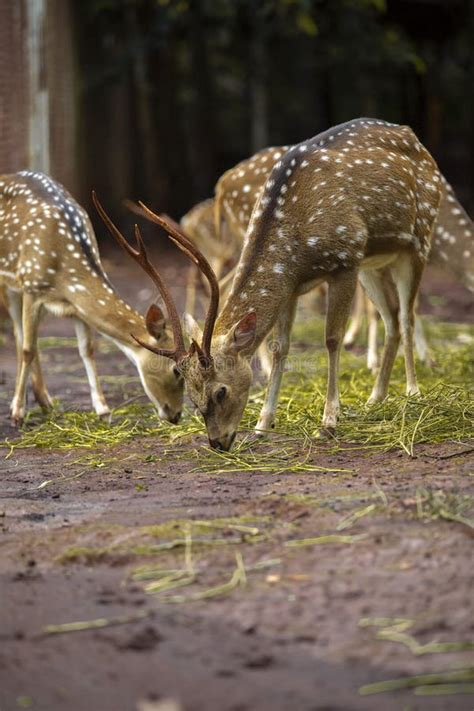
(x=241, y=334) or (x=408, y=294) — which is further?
(x=408, y=294)

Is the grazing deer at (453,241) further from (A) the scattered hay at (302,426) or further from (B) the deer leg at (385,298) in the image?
(B) the deer leg at (385,298)

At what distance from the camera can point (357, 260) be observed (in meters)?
6.16

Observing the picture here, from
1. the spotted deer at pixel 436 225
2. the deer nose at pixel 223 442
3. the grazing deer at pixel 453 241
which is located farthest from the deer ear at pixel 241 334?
the grazing deer at pixel 453 241

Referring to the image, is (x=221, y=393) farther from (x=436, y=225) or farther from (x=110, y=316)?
(x=436, y=225)

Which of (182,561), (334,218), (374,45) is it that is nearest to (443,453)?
(334,218)

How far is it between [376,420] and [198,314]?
19.4 ft

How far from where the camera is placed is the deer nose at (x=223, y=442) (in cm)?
583

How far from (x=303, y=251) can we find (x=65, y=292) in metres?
1.77

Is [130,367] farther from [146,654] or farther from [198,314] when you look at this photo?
[146,654]

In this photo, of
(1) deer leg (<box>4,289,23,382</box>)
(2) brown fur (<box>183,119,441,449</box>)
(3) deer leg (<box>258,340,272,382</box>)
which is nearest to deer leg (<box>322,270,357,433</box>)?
(2) brown fur (<box>183,119,441,449</box>)

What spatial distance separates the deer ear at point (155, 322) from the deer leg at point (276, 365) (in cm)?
71

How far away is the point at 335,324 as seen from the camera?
6.29m

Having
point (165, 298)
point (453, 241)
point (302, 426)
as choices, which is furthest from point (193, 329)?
point (453, 241)

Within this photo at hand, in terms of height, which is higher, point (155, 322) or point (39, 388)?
point (155, 322)
